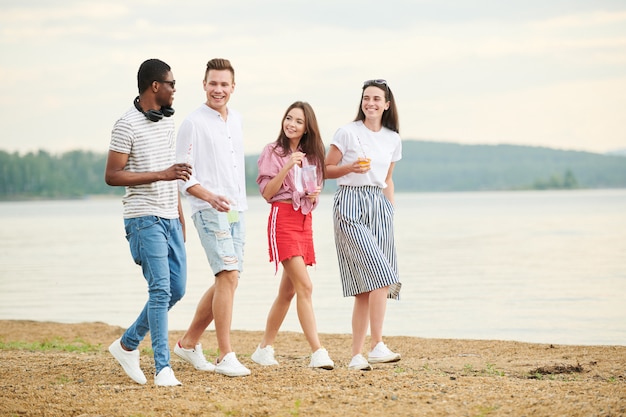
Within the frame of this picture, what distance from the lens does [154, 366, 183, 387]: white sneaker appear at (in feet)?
21.6

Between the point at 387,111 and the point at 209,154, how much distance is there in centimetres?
163

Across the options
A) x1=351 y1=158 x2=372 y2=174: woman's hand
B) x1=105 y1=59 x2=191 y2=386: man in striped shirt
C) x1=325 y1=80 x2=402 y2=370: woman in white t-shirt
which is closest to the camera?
x1=105 y1=59 x2=191 y2=386: man in striped shirt

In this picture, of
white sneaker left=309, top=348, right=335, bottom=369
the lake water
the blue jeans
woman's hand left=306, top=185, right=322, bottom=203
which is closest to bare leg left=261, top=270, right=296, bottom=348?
white sneaker left=309, top=348, right=335, bottom=369

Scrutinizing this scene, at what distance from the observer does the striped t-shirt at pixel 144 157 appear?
21.5 ft

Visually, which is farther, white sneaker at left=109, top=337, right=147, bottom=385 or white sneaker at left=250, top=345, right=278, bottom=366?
white sneaker at left=250, top=345, right=278, bottom=366

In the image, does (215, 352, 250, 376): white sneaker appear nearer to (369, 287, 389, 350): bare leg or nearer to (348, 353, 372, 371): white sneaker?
(348, 353, 372, 371): white sneaker

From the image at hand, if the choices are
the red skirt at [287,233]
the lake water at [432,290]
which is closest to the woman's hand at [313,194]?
the red skirt at [287,233]

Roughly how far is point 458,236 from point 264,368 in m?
30.3

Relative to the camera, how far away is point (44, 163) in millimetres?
133625

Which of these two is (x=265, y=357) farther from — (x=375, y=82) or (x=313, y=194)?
(x=375, y=82)

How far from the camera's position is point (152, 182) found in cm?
652

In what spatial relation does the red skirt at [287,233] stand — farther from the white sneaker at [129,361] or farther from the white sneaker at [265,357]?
the white sneaker at [129,361]

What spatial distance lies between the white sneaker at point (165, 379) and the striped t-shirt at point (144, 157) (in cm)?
105

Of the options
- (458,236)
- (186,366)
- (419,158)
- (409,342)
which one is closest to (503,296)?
(409,342)
